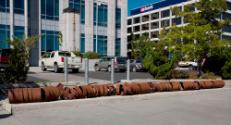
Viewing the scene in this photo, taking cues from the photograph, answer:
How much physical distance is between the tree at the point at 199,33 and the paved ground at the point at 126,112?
29.5 ft

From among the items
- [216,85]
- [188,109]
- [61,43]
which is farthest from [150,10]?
[188,109]

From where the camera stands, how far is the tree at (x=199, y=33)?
21766 mm

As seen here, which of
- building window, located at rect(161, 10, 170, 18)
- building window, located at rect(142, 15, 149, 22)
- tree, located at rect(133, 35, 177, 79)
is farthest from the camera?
building window, located at rect(142, 15, 149, 22)

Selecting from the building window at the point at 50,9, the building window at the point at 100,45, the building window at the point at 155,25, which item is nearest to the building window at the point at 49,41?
the building window at the point at 50,9

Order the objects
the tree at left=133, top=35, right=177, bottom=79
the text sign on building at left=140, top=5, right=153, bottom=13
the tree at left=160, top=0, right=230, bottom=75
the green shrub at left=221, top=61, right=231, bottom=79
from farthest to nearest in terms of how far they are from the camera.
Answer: the text sign on building at left=140, top=5, right=153, bottom=13 < the green shrub at left=221, top=61, right=231, bottom=79 < the tree at left=160, top=0, right=230, bottom=75 < the tree at left=133, top=35, right=177, bottom=79

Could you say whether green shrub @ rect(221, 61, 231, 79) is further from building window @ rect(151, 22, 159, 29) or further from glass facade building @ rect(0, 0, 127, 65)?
building window @ rect(151, 22, 159, 29)

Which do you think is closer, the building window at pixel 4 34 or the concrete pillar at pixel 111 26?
the building window at pixel 4 34

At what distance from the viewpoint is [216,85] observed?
17.4 metres

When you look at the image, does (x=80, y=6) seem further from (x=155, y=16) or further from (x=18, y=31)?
(x=155, y=16)

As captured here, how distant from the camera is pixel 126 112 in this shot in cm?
1006

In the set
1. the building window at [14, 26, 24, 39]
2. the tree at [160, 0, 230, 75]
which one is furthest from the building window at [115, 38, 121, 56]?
the tree at [160, 0, 230, 75]

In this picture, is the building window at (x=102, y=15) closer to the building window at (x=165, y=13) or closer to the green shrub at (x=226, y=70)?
the green shrub at (x=226, y=70)

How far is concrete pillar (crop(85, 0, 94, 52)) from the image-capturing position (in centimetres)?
5134

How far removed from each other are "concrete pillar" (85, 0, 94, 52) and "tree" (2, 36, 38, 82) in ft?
119
